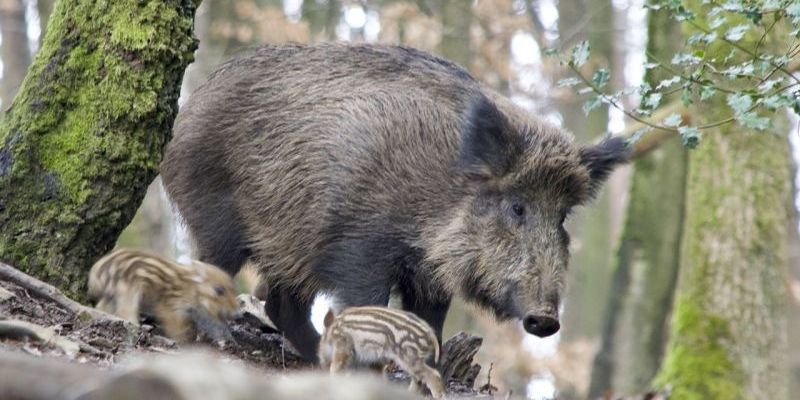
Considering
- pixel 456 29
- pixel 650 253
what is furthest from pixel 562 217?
pixel 456 29

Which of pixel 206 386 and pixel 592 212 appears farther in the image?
pixel 592 212

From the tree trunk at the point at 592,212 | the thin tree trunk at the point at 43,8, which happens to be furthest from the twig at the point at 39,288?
the tree trunk at the point at 592,212

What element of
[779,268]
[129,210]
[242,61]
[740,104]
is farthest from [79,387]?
[779,268]

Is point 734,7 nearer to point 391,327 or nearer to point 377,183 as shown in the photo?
point 391,327

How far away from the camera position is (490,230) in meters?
7.64

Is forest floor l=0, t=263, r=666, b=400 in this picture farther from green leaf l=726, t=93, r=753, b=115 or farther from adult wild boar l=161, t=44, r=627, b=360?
green leaf l=726, t=93, r=753, b=115

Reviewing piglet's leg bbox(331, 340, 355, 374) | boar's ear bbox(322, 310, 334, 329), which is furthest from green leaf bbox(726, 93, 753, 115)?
boar's ear bbox(322, 310, 334, 329)

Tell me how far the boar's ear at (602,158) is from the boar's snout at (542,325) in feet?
4.15

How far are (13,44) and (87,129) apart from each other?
8.77 metres

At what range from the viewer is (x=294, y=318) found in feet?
26.0

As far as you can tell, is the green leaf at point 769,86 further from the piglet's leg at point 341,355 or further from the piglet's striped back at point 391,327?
the piglet's leg at point 341,355

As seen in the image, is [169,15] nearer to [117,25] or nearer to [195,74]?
[117,25]

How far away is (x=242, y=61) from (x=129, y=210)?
1785 millimetres

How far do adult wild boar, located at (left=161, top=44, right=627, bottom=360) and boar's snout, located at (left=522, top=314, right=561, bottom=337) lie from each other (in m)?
0.16
